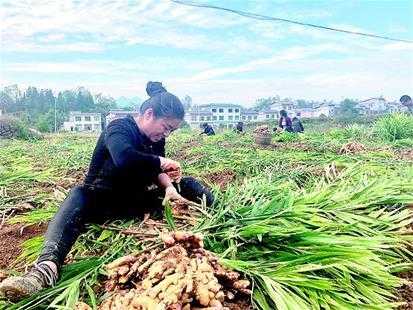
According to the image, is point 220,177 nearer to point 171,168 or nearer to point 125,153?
point 171,168

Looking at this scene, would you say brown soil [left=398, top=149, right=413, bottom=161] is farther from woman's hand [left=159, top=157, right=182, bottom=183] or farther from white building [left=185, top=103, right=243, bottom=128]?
white building [left=185, top=103, right=243, bottom=128]

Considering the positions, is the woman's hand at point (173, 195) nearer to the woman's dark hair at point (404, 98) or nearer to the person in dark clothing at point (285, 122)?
the person in dark clothing at point (285, 122)

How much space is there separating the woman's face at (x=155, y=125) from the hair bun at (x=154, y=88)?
25cm

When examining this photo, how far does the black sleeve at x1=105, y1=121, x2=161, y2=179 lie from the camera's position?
2.85 m

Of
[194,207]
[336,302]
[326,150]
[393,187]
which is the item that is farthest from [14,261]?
[326,150]

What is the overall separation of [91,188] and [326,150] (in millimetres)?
7051

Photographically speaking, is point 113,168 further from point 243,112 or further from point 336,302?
point 243,112

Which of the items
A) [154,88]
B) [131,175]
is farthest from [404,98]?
[131,175]

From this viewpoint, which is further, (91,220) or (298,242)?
(91,220)

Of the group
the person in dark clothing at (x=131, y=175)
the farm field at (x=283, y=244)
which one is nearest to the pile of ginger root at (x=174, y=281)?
the farm field at (x=283, y=244)

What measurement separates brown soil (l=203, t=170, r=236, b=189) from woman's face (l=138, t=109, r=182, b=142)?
281 cm

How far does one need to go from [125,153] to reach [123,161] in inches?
1.9

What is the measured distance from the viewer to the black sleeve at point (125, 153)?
9.35 feet

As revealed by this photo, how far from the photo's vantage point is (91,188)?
298 centimetres
